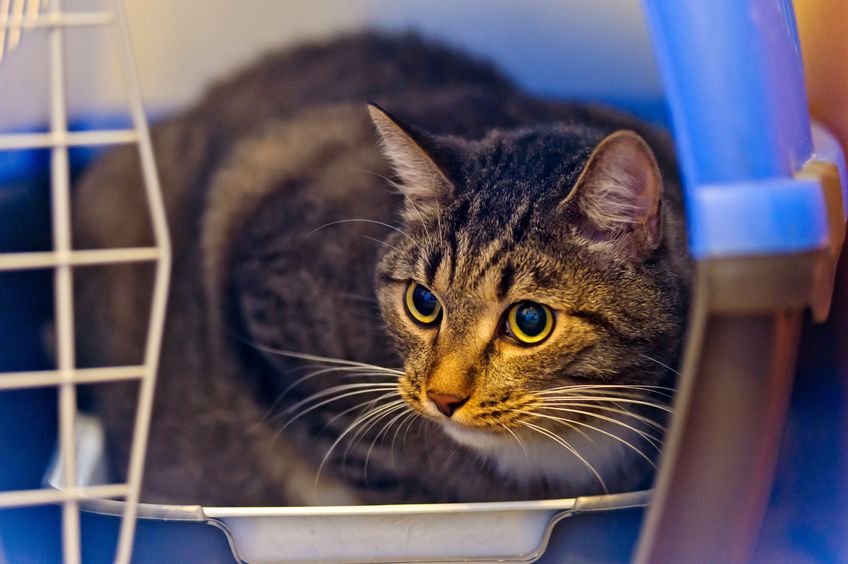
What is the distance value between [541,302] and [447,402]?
16 cm

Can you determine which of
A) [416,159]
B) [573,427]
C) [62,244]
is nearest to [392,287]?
[416,159]

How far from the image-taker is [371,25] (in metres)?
1.66

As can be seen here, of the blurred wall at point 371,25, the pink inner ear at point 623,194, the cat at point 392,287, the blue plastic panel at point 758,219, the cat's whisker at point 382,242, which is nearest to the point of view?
the blue plastic panel at point 758,219

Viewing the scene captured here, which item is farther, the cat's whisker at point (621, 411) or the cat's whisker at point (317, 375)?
the cat's whisker at point (317, 375)

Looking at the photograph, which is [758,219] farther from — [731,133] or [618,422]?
[618,422]

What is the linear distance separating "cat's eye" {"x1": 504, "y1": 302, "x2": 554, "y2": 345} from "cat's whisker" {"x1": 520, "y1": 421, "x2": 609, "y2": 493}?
0.10 m

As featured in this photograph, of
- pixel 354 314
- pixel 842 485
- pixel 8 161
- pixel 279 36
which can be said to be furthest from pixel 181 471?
pixel 842 485

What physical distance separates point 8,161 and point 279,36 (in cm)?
61

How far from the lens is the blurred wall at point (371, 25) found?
1591 millimetres

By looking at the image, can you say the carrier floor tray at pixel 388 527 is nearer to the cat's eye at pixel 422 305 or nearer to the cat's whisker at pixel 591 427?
the cat's whisker at pixel 591 427

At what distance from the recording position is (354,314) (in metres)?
1.19

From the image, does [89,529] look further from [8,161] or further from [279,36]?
[279,36]

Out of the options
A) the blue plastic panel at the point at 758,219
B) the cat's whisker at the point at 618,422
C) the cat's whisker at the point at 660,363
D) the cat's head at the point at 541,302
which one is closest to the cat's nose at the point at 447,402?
the cat's head at the point at 541,302

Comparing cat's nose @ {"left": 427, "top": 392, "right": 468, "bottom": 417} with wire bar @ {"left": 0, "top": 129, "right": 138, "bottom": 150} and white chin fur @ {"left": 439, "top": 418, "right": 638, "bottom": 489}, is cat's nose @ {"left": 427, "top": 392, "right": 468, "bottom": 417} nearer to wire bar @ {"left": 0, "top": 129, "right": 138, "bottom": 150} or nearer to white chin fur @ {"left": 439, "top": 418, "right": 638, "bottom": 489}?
white chin fur @ {"left": 439, "top": 418, "right": 638, "bottom": 489}
